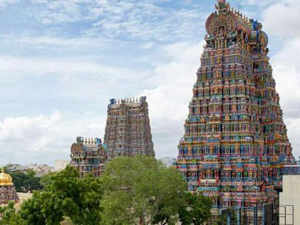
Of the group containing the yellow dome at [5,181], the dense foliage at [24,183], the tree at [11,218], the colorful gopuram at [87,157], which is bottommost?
the dense foliage at [24,183]

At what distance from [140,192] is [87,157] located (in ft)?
131

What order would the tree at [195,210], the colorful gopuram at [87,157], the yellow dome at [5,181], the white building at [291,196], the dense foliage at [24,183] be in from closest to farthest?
the white building at [291,196]
the tree at [195,210]
the yellow dome at [5,181]
the colorful gopuram at [87,157]
the dense foliage at [24,183]

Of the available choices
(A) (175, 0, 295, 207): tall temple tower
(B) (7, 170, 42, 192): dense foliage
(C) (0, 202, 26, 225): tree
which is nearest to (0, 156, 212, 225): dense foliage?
(C) (0, 202, 26, 225): tree

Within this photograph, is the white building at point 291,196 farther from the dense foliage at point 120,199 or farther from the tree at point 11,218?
the tree at point 11,218

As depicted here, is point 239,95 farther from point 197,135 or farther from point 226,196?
point 226,196

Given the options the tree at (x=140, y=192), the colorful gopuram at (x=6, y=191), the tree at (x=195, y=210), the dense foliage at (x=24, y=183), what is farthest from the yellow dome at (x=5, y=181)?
the dense foliage at (x=24, y=183)

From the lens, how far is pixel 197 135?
6438 cm

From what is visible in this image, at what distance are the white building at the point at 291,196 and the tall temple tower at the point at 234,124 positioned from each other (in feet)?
56.3

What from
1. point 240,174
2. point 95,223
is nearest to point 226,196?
point 240,174

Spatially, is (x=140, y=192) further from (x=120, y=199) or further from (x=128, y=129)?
(x=128, y=129)

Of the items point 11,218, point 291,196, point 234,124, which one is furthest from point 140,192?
point 234,124

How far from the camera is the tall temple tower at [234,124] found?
196 ft

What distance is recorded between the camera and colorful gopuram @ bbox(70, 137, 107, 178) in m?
84.2

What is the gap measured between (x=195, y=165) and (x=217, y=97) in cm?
931
